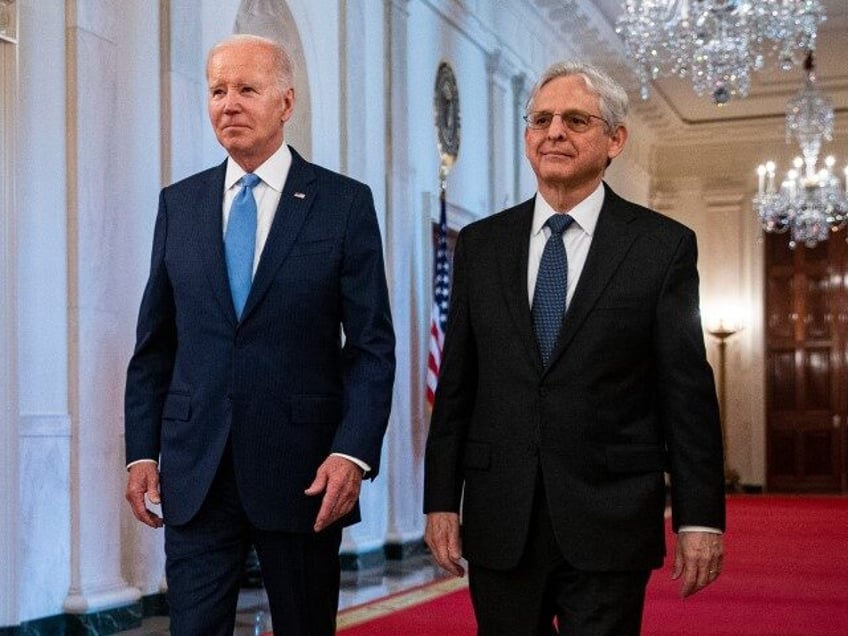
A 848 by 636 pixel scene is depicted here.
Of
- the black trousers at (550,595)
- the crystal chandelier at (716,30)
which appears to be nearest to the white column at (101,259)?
the black trousers at (550,595)

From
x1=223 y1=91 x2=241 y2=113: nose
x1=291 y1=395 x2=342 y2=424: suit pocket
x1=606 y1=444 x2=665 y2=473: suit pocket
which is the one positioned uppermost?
x1=223 y1=91 x2=241 y2=113: nose

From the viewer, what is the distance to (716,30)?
10.8 meters

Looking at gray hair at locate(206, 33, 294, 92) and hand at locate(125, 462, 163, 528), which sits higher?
gray hair at locate(206, 33, 294, 92)

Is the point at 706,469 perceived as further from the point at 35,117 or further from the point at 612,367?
the point at 35,117

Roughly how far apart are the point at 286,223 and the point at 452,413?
1.99 feet

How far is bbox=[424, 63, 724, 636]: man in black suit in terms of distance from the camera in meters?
2.90

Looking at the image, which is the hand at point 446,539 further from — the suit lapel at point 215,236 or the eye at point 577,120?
the eye at point 577,120

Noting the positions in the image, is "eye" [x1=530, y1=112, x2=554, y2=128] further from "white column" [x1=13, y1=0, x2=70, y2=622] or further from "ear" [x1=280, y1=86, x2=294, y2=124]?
"white column" [x1=13, y1=0, x2=70, y2=622]

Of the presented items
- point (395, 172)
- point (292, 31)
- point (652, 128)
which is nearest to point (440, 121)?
point (395, 172)

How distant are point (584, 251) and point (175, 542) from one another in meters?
1.11

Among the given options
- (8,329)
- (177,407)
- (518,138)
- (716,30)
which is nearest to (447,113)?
(518,138)

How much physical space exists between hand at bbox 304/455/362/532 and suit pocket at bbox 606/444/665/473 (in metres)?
0.56

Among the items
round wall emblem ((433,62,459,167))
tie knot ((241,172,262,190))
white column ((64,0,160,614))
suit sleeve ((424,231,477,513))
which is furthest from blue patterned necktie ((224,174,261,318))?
round wall emblem ((433,62,459,167))

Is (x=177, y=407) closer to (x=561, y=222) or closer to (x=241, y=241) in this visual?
(x=241, y=241)
